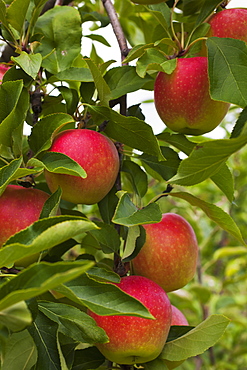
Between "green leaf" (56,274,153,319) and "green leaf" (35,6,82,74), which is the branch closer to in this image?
"green leaf" (35,6,82,74)

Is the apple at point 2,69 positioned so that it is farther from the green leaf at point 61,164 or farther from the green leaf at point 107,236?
the green leaf at point 107,236

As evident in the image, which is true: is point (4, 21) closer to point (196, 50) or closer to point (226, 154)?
point (196, 50)

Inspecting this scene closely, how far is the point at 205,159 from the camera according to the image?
73 cm

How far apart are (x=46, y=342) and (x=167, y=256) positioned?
1.18 feet

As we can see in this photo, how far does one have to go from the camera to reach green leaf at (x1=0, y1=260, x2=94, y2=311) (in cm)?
44

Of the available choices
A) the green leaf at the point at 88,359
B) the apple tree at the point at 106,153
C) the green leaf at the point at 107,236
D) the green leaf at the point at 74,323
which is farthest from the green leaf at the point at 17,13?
the green leaf at the point at 88,359

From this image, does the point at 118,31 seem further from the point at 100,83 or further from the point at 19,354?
the point at 19,354

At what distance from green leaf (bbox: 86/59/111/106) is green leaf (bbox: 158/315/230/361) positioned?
479 mm

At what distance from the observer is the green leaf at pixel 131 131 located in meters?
0.87

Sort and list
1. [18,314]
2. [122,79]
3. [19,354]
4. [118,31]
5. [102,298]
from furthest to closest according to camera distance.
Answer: [118,31]
[122,79]
[19,354]
[102,298]
[18,314]

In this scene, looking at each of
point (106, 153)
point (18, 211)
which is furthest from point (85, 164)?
point (18, 211)

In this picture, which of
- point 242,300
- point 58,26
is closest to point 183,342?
point 58,26

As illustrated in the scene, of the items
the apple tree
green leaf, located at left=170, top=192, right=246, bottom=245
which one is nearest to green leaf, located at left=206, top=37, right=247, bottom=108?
the apple tree

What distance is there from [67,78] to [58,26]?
0.16 meters
